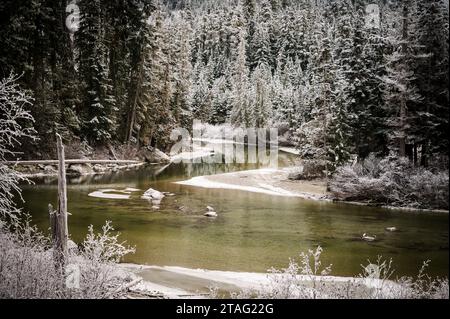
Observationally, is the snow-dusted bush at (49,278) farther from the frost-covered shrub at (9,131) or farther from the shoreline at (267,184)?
the shoreline at (267,184)

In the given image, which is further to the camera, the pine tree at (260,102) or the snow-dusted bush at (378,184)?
the pine tree at (260,102)

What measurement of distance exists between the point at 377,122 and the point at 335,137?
702 cm

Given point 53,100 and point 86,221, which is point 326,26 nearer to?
point 53,100

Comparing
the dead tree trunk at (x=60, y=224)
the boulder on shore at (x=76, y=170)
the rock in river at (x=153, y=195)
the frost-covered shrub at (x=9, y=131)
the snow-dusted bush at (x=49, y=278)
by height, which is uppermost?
the frost-covered shrub at (x=9, y=131)

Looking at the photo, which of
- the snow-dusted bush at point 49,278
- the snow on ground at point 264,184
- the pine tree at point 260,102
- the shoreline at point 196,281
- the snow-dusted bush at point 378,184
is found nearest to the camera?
the snow-dusted bush at point 49,278

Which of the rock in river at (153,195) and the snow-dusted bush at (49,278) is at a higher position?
the snow-dusted bush at (49,278)

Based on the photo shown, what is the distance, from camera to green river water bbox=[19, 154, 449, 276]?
12.7m

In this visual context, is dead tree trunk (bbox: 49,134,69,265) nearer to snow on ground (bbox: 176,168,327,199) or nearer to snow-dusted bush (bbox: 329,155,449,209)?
snow-dusted bush (bbox: 329,155,449,209)

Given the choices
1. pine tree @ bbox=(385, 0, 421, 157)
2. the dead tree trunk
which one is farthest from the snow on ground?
the dead tree trunk

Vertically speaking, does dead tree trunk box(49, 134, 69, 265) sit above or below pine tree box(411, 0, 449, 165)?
below

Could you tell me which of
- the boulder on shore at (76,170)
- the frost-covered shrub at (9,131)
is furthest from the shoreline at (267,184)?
the frost-covered shrub at (9,131)

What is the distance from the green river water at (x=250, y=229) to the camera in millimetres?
12727

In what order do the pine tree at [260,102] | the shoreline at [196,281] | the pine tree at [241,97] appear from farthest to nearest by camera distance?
A: the pine tree at [241,97] < the pine tree at [260,102] < the shoreline at [196,281]
